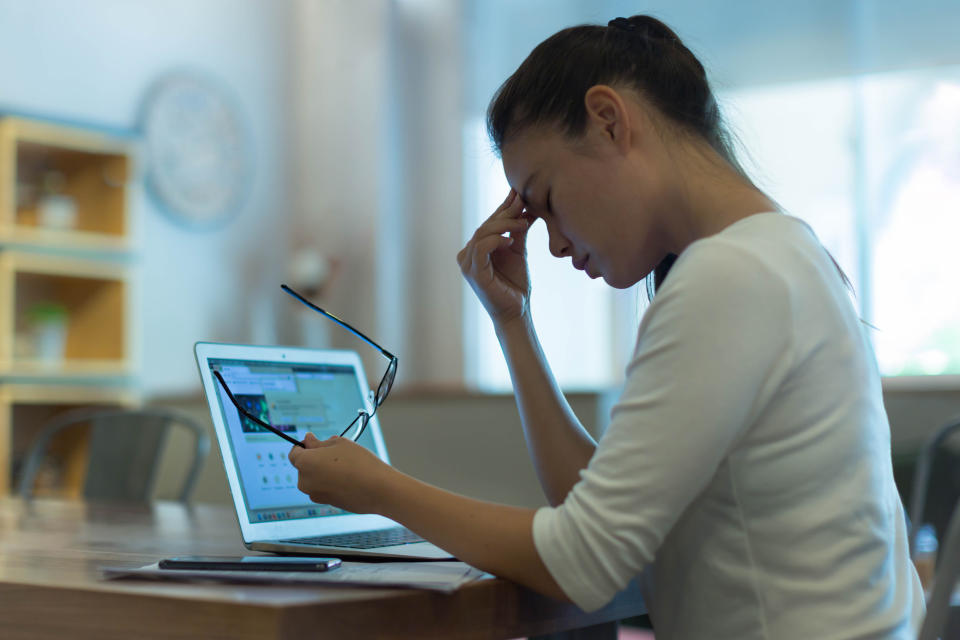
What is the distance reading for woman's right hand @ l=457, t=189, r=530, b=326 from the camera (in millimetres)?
1142

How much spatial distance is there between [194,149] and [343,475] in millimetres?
3865

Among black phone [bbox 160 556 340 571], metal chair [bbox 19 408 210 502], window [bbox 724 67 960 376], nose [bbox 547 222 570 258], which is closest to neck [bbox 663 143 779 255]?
nose [bbox 547 222 570 258]

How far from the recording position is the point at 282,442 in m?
1.16

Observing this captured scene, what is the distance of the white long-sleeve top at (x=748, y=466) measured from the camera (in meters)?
0.75

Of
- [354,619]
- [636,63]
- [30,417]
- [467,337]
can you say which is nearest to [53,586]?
[354,619]

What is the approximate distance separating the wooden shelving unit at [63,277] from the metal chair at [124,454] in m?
1.25

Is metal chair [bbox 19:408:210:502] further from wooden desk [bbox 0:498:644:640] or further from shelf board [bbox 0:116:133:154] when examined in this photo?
shelf board [bbox 0:116:133:154]

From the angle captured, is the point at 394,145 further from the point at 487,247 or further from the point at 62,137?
the point at 487,247

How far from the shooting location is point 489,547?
832mm

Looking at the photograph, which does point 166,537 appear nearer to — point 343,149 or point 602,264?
point 602,264

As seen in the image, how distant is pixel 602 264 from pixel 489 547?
0.97 feet

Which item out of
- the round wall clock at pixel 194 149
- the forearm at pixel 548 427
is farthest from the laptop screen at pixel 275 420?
the round wall clock at pixel 194 149

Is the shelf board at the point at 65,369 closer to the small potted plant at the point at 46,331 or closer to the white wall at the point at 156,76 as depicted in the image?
the small potted plant at the point at 46,331

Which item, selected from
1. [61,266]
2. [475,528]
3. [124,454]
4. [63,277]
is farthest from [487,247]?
[63,277]
